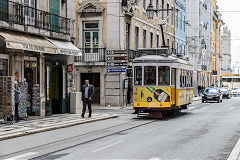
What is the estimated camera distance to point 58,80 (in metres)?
24.5

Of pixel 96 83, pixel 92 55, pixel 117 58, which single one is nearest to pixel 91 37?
pixel 92 55

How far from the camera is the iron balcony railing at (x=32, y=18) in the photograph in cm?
1908

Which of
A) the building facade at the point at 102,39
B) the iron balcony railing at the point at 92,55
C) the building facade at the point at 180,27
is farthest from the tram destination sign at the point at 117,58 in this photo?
the building facade at the point at 180,27

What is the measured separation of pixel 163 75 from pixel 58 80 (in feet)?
20.0

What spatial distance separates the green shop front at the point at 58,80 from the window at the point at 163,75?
4.42 meters

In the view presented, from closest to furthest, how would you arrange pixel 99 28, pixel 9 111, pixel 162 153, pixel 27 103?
pixel 162 153, pixel 9 111, pixel 27 103, pixel 99 28

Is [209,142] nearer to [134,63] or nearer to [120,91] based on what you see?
[134,63]

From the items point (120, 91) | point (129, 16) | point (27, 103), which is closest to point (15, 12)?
point (27, 103)

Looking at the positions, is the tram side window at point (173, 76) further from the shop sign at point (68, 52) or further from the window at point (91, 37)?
the window at point (91, 37)

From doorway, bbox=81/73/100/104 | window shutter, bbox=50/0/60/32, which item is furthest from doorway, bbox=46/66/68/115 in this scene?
doorway, bbox=81/73/100/104

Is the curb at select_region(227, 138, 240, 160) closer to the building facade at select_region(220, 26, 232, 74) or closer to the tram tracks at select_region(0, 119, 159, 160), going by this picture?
the tram tracks at select_region(0, 119, 159, 160)

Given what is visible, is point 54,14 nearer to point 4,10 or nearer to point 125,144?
point 4,10

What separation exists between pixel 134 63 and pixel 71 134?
827 cm

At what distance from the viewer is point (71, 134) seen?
48.7 feet
